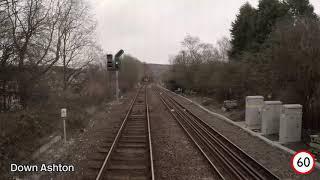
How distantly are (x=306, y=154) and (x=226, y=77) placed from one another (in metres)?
21.4

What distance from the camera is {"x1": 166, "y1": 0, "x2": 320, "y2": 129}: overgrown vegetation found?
11578 millimetres

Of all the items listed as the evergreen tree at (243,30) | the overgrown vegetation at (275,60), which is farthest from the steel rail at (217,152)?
the evergreen tree at (243,30)

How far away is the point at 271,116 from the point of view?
11961 mm

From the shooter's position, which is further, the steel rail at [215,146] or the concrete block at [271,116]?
the concrete block at [271,116]

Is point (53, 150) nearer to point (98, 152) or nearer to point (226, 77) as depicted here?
point (98, 152)

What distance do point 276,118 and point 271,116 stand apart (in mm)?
367

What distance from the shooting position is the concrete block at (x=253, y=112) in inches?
535

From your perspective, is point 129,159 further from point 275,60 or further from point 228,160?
point 275,60

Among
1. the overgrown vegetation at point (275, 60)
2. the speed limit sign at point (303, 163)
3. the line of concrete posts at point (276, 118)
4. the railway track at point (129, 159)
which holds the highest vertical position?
the overgrown vegetation at point (275, 60)

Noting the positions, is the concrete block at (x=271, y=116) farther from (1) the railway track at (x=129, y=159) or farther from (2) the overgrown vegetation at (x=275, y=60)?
(1) the railway track at (x=129, y=159)

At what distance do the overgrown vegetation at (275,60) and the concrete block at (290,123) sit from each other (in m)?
1.73

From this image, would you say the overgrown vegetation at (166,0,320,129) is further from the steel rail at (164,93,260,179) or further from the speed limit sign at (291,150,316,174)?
the speed limit sign at (291,150,316,174)

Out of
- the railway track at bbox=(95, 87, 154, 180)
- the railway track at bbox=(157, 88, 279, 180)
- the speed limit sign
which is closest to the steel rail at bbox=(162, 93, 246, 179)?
the railway track at bbox=(157, 88, 279, 180)

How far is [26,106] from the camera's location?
12250 mm
